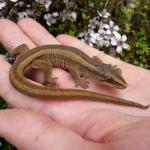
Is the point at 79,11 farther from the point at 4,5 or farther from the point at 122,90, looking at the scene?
the point at 122,90

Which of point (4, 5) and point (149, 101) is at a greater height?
point (4, 5)

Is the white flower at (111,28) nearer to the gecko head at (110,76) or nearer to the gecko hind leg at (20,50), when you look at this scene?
the gecko head at (110,76)

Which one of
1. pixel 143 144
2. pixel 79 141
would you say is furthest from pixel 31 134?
pixel 143 144

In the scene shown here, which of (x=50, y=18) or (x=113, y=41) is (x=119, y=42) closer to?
(x=113, y=41)

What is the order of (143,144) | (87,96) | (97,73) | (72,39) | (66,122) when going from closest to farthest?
(143,144)
(66,122)
(87,96)
(97,73)
(72,39)

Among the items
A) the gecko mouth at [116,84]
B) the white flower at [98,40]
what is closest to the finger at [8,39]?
the white flower at [98,40]

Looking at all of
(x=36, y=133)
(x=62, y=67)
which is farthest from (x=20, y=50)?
(x=36, y=133)

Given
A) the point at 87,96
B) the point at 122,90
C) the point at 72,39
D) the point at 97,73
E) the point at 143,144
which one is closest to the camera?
the point at 143,144
